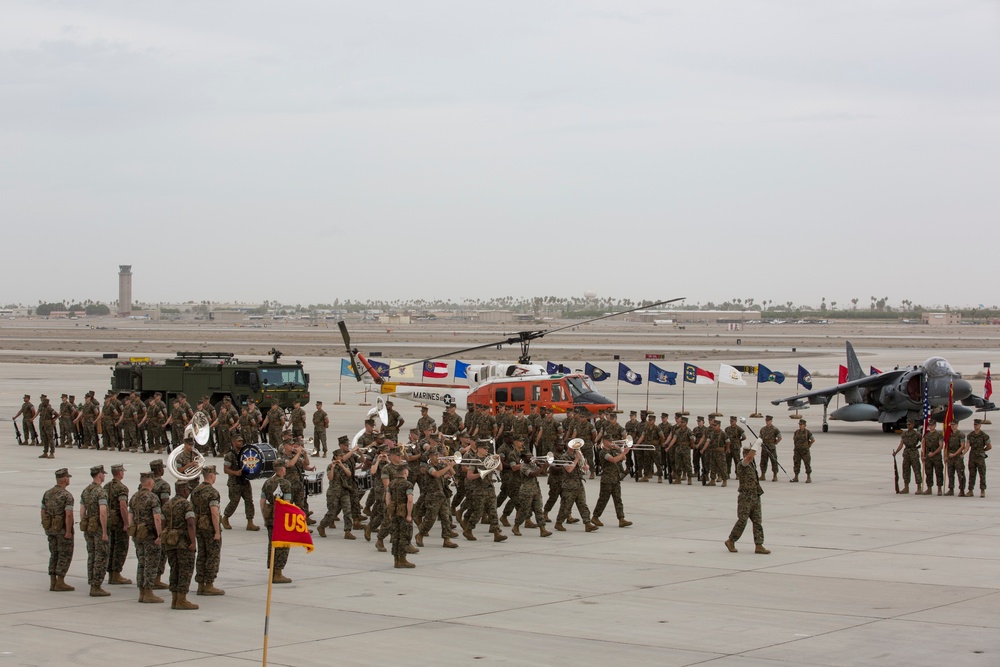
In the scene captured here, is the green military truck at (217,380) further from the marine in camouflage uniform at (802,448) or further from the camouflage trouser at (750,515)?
the camouflage trouser at (750,515)

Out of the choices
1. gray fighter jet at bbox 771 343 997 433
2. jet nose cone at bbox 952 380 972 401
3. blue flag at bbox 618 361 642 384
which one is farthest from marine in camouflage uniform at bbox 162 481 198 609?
blue flag at bbox 618 361 642 384

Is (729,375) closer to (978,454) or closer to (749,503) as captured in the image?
(978,454)

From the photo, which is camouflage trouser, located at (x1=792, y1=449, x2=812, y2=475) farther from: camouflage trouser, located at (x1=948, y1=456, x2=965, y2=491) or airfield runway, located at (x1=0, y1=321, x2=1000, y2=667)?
camouflage trouser, located at (x1=948, y1=456, x2=965, y2=491)

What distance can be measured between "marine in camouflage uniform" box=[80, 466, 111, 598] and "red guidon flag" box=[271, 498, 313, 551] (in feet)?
8.60

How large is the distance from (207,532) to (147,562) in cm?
67

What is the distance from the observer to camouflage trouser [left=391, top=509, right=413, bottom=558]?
13.5 metres

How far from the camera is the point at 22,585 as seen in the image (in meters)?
12.3

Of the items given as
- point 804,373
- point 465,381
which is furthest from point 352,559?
point 804,373

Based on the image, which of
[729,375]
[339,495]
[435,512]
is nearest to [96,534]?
[339,495]

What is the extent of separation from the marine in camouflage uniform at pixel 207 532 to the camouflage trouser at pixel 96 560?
38.0 inches

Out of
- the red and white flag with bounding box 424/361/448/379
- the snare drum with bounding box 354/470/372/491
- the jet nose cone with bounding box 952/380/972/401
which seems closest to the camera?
the snare drum with bounding box 354/470/372/491

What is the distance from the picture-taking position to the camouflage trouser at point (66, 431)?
2778 centimetres

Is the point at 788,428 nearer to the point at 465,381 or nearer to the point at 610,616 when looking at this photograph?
the point at 465,381

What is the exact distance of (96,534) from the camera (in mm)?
11984
